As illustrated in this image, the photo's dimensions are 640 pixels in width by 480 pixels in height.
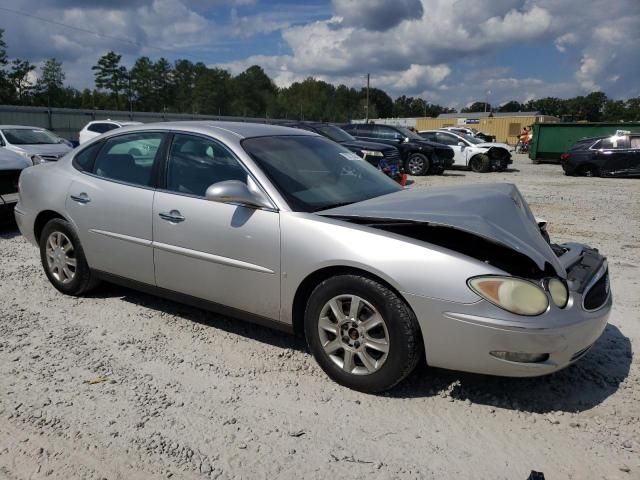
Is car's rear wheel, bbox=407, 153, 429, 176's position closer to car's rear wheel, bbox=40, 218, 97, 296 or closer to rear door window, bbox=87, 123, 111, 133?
rear door window, bbox=87, 123, 111, 133

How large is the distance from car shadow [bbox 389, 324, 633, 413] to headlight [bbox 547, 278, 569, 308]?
645 millimetres

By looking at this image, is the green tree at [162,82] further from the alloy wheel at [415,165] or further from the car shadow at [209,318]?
the car shadow at [209,318]

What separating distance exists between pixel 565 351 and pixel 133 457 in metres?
2.24

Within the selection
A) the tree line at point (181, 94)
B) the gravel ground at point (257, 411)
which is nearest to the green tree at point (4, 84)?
the tree line at point (181, 94)

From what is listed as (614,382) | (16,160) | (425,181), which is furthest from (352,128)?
(614,382)

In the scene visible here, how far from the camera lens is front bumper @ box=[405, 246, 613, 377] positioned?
103 inches

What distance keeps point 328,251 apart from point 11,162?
631 centimetres

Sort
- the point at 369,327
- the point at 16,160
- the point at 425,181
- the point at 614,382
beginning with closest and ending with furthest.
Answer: the point at 369,327 < the point at 614,382 < the point at 16,160 < the point at 425,181

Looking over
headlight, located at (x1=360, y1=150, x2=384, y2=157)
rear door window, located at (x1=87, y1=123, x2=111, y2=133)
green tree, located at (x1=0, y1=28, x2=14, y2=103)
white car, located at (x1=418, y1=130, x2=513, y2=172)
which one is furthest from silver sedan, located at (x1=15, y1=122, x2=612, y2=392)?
green tree, located at (x1=0, y1=28, x2=14, y2=103)

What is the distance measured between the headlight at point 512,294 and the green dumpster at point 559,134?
72.4 ft

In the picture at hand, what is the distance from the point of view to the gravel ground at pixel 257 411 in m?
2.44

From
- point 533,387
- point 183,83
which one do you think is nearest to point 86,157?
point 533,387

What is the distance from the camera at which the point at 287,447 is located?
8.43ft

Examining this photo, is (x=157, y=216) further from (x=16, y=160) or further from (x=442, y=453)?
(x=16, y=160)
